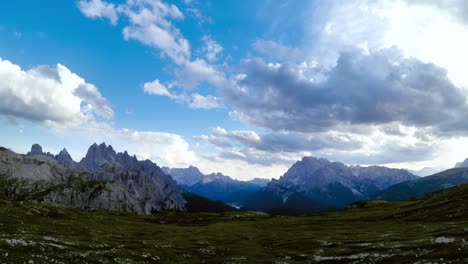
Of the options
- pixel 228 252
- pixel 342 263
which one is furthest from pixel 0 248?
pixel 342 263

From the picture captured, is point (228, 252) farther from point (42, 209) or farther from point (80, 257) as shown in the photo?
point (42, 209)

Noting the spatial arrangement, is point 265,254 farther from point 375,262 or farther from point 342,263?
point 375,262

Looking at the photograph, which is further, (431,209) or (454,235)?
(431,209)

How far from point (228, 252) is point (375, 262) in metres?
24.8

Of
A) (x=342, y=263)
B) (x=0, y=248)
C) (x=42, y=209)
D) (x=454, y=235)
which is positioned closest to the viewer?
(x=0, y=248)

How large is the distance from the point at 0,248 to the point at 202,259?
2459cm

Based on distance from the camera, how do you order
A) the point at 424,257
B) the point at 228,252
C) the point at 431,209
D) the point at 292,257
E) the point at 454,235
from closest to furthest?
the point at 424,257
the point at 454,235
the point at 292,257
the point at 228,252
the point at 431,209

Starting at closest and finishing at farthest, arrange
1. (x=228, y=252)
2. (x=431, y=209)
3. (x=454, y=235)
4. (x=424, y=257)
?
1. (x=424, y=257)
2. (x=454, y=235)
3. (x=228, y=252)
4. (x=431, y=209)

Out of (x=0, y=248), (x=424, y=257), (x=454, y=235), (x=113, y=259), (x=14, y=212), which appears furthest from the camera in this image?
(x=14, y=212)

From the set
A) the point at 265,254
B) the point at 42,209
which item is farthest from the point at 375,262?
the point at 42,209

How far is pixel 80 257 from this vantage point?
36812 millimetres

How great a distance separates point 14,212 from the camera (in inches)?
2694

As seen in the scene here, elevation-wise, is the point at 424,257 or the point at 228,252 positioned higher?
the point at 424,257

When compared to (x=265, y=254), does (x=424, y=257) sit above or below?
above
